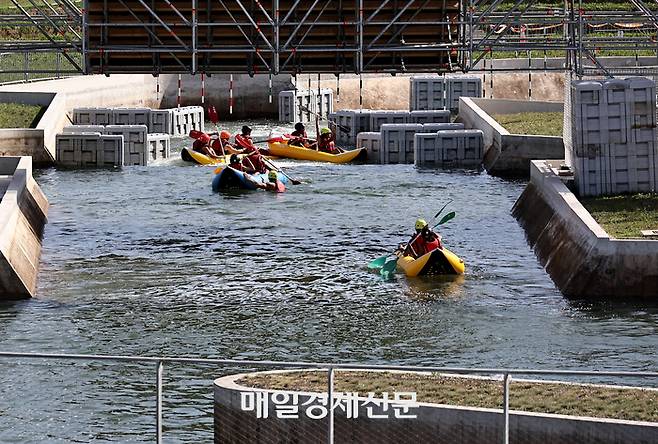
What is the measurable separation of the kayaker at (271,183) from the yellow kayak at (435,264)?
13204 mm

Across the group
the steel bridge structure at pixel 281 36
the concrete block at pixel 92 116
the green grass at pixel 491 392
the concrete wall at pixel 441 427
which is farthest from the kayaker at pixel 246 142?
the concrete wall at pixel 441 427

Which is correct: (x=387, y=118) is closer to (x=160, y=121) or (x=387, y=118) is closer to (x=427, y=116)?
(x=427, y=116)

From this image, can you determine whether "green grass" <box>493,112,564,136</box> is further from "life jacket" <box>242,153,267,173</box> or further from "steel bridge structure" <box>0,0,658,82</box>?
"steel bridge structure" <box>0,0,658,82</box>

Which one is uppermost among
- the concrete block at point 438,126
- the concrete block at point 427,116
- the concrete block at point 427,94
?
the concrete block at point 427,94

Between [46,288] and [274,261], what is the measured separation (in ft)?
17.4

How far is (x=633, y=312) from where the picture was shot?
30.2 m

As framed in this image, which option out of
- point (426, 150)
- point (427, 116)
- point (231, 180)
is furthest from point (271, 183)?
point (427, 116)

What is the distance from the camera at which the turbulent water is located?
24.8 metres

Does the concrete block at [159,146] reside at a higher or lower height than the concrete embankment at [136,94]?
lower

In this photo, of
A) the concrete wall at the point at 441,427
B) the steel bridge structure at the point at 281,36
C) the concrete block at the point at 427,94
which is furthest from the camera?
the concrete block at the point at 427,94

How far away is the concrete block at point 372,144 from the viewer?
54.8m

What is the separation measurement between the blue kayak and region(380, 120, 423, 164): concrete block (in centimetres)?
824

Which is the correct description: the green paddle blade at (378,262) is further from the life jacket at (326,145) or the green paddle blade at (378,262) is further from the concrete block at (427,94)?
the concrete block at (427,94)

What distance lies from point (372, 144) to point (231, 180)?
9242mm
